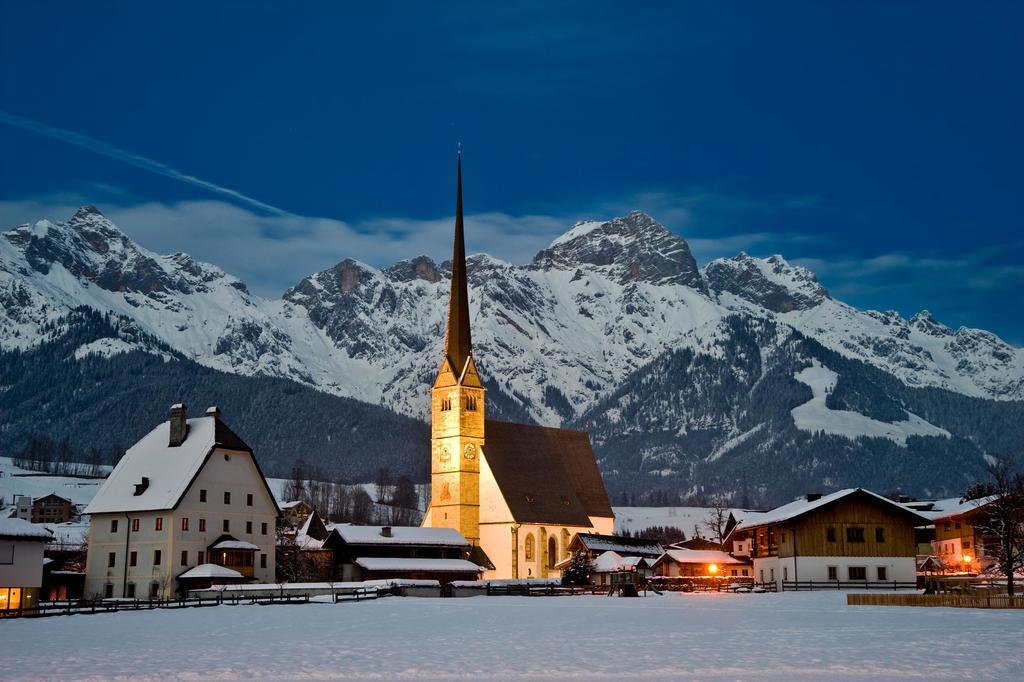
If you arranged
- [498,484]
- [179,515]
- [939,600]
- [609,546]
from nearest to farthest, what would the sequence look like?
[939,600] < [179,515] < [609,546] < [498,484]

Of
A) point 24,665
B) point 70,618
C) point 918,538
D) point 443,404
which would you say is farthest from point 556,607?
point 918,538

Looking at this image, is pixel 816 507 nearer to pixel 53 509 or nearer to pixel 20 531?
pixel 20 531

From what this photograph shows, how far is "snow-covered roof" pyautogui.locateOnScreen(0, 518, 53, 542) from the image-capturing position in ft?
255

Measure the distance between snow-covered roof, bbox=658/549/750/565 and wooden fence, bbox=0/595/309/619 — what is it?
40054 mm

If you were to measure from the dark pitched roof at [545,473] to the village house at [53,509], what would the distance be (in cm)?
8795

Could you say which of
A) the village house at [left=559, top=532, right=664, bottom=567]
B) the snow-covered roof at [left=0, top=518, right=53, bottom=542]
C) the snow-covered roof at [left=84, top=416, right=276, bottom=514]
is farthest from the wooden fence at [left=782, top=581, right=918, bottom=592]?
the snow-covered roof at [left=0, top=518, right=53, bottom=542]

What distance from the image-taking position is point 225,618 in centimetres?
6381

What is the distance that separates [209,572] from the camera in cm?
9344

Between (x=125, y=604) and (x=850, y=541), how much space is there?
53.7 meters

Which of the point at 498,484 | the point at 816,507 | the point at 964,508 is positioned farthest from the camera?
the point at 498,484

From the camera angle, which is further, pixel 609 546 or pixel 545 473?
pixel 545 473

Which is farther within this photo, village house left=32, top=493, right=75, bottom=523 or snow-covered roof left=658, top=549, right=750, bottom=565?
village house left=32, top=493, right=75, bottom=523

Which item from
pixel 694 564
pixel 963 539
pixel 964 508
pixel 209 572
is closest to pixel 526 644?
pixel 209 572

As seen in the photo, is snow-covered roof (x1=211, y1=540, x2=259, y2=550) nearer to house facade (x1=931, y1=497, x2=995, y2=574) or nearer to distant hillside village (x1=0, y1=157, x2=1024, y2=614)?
distant hillside village (x1=0, y1=157, x2=1024, y2=614)
